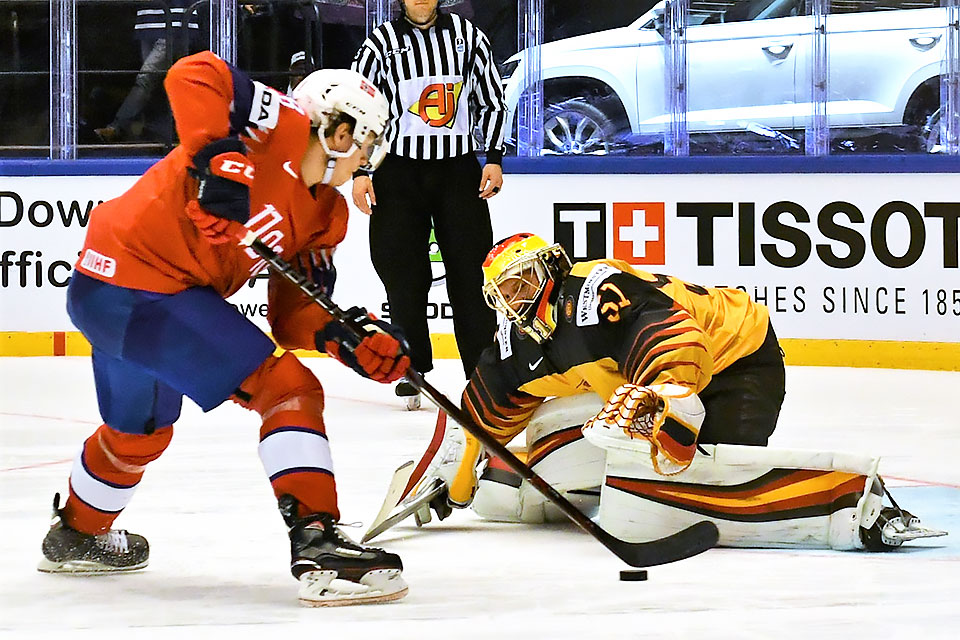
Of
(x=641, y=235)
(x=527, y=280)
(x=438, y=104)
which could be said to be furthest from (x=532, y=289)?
(x=641, y=235)

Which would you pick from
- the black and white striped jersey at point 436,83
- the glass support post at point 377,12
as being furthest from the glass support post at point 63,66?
the black and white striped jersey at point 436,83

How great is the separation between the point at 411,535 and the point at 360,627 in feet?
2.60

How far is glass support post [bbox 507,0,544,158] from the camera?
6.63m

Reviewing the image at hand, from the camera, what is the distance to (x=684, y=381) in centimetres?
268

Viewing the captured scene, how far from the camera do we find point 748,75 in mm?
6473

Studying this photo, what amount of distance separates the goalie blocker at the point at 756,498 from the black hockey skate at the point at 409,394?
2136 millimetres

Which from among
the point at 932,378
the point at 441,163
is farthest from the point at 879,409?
the point at 441,163

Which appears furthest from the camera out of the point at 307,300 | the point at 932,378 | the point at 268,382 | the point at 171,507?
the point at 932,378

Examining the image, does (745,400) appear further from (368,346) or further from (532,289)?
(368,346)

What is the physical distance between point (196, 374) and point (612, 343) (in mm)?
853

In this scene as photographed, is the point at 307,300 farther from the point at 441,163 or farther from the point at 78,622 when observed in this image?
the point at 441,163

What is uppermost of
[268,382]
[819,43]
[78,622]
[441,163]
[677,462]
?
[819,43]

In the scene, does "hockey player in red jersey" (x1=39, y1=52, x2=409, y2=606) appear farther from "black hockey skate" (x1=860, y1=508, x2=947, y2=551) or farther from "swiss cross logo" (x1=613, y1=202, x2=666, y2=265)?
"swiss cross logo" (x1=613, y1=202, x2=666, y2=265)

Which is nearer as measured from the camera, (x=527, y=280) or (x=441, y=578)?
(x=441, y=578)
